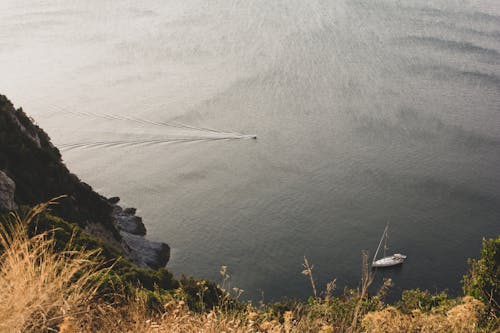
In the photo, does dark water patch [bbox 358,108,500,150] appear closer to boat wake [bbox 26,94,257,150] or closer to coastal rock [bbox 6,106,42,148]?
boat wake [bbox 26,94,257,150]

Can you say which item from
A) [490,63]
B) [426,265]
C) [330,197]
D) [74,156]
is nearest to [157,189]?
[74,156]

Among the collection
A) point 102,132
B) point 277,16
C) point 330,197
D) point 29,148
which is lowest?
point 330,197

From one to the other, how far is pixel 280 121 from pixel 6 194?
4260cm

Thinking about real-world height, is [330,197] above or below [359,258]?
above

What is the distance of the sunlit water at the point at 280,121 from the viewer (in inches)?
1703

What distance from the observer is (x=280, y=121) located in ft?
199

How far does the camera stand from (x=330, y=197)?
4784 centimetres

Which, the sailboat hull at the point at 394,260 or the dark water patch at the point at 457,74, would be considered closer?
the sailboat hull at the point at 394,260

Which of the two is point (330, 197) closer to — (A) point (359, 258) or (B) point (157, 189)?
(A) point (359, 258)

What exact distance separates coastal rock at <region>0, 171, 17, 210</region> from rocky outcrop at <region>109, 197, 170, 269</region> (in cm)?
1119

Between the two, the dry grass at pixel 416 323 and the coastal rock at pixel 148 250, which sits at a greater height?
the dry grass at pixel 416 323

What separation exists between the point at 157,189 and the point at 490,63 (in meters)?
51.3

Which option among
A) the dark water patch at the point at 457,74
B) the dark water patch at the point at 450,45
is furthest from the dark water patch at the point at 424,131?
the dark water patch at the point at 450,45

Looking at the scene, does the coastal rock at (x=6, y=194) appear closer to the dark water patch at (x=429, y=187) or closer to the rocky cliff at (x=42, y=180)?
the rocky cliff at (x=42, y=180)
